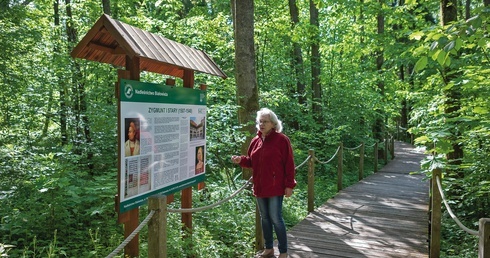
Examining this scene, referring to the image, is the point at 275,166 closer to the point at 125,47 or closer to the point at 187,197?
the point at 187,197

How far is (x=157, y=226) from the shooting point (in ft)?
10.5

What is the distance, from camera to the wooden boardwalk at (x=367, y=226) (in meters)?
5.50

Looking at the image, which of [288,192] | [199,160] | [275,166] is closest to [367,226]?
[288,192]

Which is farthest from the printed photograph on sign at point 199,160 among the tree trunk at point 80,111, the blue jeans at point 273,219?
the tree trunk at point 80,111

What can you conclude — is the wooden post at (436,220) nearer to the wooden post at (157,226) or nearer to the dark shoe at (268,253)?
the dark shoe at (268,253)

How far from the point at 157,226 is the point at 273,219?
1.83 m

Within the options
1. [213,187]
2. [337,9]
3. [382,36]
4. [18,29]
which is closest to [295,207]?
[213,187]

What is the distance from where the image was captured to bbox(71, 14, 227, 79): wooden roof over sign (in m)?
3.69

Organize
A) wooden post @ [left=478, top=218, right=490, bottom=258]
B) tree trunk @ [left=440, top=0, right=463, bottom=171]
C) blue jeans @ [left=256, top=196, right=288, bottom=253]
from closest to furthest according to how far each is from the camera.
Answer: wooden post @ [left=478, top=218, right=490, bottom=258] → blue jeans @ [left=256, top=196, right=288, bottom=253] → tree trunk @ [left=440, top=0, right=463, bottom=171]

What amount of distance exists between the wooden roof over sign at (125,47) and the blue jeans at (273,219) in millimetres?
1963

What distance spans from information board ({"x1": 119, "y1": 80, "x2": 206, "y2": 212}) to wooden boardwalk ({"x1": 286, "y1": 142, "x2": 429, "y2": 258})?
6.63 ft

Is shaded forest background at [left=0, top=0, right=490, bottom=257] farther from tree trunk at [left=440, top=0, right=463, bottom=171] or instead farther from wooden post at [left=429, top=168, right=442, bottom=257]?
wooden post at [left=429, top=168, right=442, bottom=257]

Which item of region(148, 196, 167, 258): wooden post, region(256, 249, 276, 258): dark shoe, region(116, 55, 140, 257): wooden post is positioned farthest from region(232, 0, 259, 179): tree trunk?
region(148, 196, 167, 258): wooden post

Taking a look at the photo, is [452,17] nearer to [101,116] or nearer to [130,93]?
[130,93]
